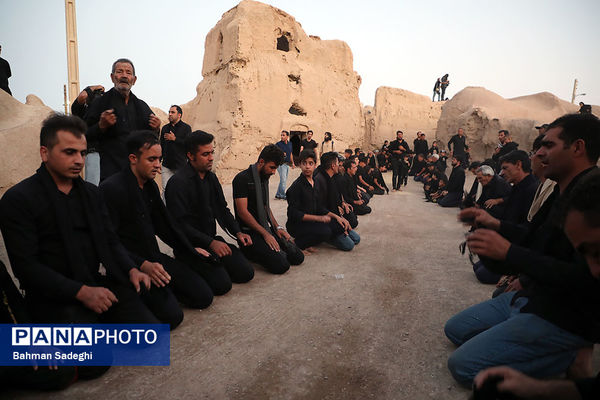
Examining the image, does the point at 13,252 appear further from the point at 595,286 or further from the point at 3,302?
the point at 595,286

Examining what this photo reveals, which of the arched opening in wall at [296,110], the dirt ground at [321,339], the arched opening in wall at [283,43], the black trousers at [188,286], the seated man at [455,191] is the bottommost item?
the dirt ground at [321,339]

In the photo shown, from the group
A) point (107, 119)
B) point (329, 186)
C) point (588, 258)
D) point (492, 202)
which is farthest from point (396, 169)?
point (588, 258)

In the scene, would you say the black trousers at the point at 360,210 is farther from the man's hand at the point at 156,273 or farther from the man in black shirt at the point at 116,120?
the man's hand at the point at 156,273

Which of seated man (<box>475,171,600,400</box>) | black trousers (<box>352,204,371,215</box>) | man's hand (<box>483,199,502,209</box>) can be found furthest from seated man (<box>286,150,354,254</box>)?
seated man (<box>475,171,600,400</box>)

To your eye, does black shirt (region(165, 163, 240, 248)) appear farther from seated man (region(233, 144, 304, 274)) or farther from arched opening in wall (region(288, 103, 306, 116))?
arched opening in wall (region(288, 103, 306, 116))

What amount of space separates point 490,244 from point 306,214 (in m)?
3.04

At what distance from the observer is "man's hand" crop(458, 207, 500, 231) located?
87.2 inches

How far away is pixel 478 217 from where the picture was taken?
88.3 inches

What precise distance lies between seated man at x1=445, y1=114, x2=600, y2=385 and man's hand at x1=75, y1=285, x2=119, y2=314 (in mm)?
2230

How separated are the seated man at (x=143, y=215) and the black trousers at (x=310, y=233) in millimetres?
1912

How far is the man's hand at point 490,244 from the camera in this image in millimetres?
1778

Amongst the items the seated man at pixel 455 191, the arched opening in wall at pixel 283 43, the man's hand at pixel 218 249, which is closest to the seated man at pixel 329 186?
the man's hand at pixel 218 249

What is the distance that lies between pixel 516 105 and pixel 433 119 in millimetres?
9395

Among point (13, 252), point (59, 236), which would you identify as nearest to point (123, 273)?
point (59, 236)
